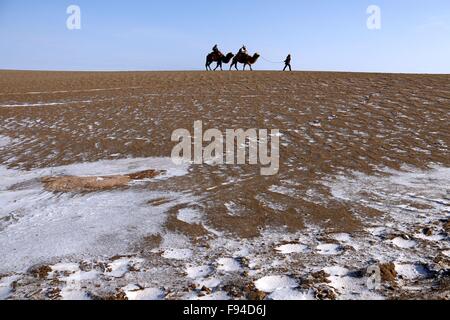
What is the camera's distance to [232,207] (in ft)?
19.0

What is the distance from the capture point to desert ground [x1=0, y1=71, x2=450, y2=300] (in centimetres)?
379

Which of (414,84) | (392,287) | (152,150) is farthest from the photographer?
(414,84)

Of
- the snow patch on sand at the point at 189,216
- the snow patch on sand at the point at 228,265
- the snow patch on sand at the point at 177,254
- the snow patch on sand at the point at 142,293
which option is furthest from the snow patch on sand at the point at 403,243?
the snow patch on sand at the point at 142,293

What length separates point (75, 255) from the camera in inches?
175

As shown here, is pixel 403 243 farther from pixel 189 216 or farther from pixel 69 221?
pixel 69 221

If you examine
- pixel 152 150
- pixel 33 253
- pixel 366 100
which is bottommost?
pixel 33 253

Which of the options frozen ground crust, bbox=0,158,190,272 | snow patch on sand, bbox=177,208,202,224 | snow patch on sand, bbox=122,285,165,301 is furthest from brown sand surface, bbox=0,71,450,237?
snow patch on sand, bbox=122,285,165,301

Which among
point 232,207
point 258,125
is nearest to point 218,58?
point 258,125

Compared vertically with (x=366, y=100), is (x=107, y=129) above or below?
below

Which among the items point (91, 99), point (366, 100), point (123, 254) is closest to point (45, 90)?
point (91, 99)

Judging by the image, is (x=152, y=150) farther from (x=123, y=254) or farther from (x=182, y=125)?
(x=123, y=254)

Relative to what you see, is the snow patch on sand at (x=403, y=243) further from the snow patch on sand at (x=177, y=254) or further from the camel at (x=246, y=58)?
the camel at (x=246, y=58)

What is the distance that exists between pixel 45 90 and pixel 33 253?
16588 millimetres

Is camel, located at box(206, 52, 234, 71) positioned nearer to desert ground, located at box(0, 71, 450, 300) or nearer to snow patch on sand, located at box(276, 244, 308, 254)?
desert ground, located at box(0, 71, 450, 300)
